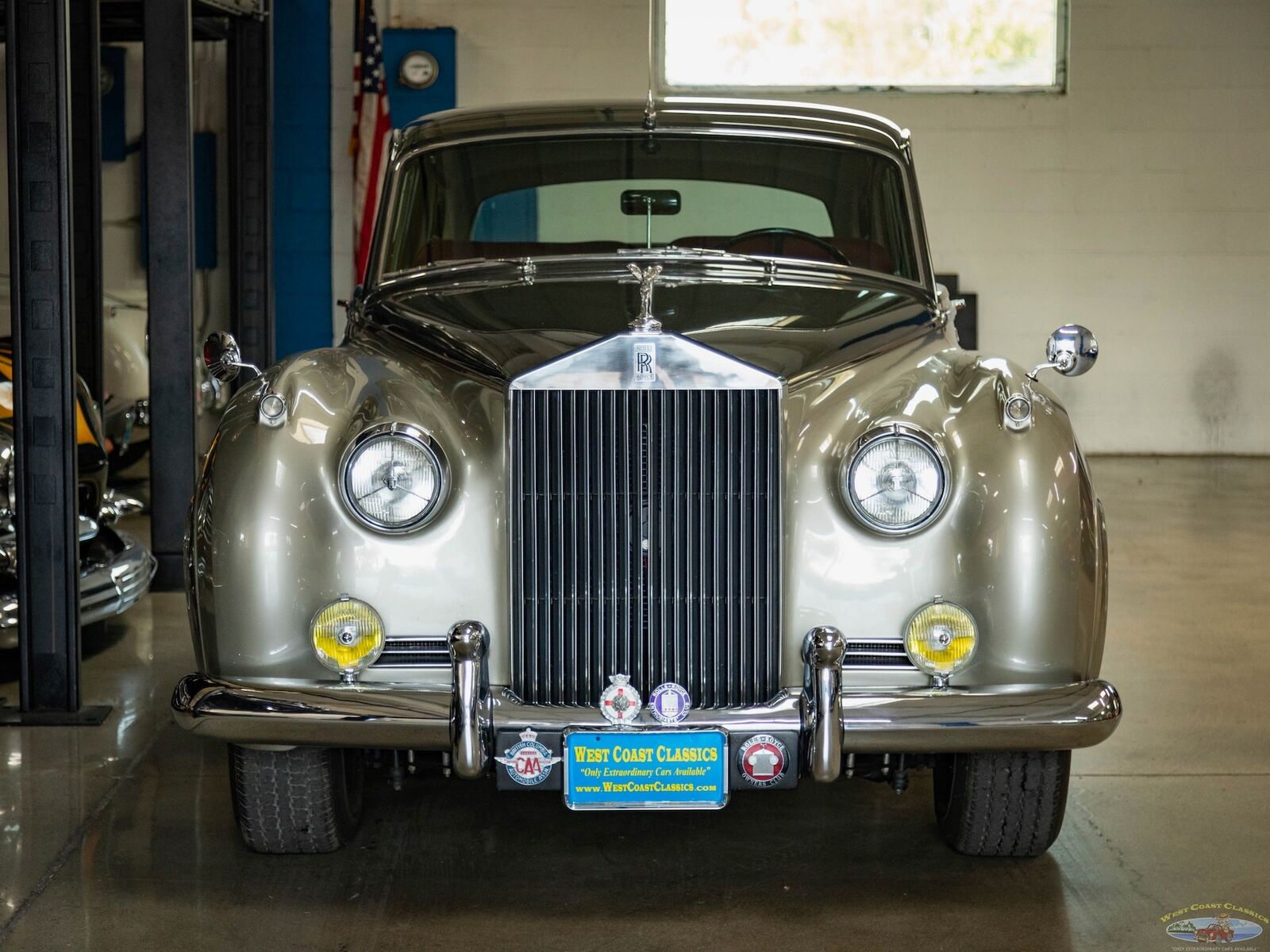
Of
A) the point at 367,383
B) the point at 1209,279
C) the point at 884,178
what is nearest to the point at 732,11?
the point at 1209,279

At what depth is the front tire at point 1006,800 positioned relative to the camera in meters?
3.04

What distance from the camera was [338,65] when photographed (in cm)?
1199

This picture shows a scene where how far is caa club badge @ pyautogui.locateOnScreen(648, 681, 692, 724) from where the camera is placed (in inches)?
106

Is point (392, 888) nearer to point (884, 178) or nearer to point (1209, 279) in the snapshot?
point (884, 178)

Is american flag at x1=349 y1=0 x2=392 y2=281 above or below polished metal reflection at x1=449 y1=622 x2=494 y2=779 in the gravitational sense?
above

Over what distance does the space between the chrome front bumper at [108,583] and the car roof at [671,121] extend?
2087 millimetres

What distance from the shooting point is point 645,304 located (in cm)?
301

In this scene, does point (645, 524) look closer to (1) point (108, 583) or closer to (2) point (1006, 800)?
(2) point (1006, 800)

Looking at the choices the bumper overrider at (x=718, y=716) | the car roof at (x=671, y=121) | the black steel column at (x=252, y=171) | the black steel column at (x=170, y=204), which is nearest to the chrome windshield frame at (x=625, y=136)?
the car roof at (x=671, y=121)

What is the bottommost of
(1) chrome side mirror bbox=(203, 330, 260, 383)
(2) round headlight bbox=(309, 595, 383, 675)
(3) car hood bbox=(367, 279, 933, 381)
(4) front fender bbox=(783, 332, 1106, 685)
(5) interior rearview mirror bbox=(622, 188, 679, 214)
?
(2) round headlight bbox=(309, 595, 383, 675)

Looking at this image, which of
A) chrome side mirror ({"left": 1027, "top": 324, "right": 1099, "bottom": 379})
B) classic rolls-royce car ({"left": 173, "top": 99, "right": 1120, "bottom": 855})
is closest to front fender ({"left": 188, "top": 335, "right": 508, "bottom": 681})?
classic rolls-royce car ({"left": 173, "top": 99, "right": 1120, "bottom": 855})

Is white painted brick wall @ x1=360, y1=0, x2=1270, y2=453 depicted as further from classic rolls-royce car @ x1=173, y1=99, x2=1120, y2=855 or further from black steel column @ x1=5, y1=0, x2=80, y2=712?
classic rolls-royce car @ x1=173, y1=99, x2=1120, y2=855

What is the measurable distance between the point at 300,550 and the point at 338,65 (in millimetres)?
9991

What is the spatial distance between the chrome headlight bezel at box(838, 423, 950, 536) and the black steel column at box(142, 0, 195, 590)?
3.81 meters
